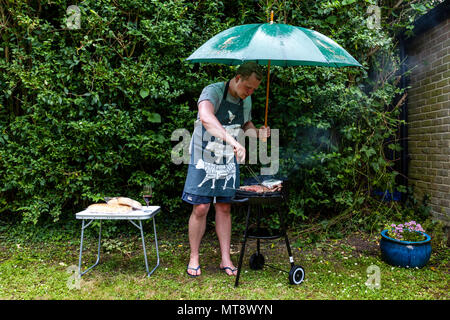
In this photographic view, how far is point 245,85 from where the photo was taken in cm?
293

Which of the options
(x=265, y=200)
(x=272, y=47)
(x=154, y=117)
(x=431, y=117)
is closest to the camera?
(x=272, y=47)

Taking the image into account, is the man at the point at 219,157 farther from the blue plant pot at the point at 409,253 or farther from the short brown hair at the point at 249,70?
the blue plant pot at the point at 409,253

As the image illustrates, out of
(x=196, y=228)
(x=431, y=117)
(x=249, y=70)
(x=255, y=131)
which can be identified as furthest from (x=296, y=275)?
(x=431, y=117)

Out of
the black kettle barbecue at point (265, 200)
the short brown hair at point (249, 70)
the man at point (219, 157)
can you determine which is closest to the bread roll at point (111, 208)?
the man at point (219, 157)

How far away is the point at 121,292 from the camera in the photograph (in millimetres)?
2811

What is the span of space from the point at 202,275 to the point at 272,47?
84.4 inches

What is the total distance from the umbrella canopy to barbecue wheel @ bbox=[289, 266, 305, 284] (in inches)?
68.3

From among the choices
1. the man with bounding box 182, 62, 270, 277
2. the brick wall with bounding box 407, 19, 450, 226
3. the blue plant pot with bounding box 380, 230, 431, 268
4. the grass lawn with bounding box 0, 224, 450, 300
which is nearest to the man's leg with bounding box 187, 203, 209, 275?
the man with bounding box 182, 62, 270, 277

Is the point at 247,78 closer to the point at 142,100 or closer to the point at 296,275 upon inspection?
the point at 142,100

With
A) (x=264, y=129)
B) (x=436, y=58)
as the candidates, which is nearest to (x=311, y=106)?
(x=264, y=129)

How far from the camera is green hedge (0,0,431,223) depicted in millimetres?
3732

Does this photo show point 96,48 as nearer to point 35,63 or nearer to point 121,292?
point 35,63

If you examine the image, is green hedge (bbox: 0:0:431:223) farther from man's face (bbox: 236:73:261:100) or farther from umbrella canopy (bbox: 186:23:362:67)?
umbrella canopy (bbox: 186:23:362:67)

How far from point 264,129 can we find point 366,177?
6.60ft
